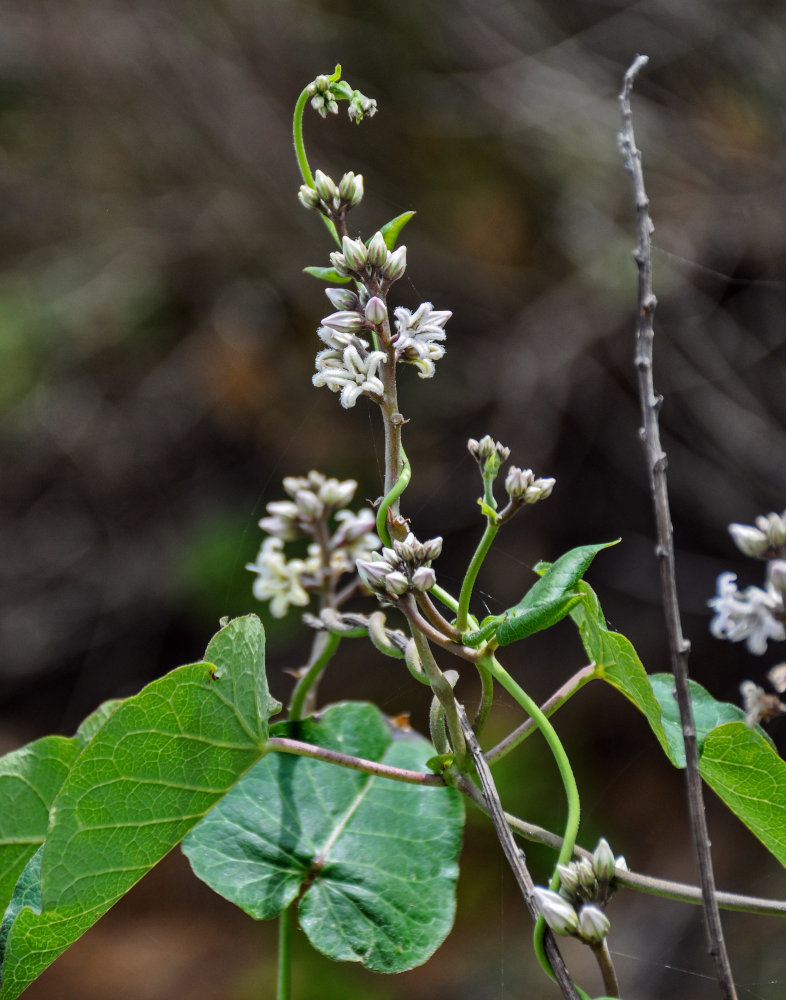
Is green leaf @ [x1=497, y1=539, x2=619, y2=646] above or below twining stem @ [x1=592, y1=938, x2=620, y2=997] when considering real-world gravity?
above

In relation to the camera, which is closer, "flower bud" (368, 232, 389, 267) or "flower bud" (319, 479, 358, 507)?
"flower bud" (368, 232, 389, 267)

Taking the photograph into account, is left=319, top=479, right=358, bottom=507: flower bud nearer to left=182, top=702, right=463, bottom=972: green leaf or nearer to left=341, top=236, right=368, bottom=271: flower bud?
left=182, top=702, right=463, bottom=972: green leaf

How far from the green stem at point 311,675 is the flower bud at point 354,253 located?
0.35m

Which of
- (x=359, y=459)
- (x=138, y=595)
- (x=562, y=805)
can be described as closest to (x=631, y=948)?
(x=562, y=805)

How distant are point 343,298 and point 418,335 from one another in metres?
0.06

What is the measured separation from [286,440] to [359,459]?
1.16 feet

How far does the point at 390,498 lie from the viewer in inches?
22.8

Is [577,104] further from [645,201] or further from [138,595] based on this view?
[645,201]

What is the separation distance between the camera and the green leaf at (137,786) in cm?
62

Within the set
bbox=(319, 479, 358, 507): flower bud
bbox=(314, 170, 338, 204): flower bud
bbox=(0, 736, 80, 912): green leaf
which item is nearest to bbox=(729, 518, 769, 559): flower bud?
bbox=(314, 170, 338, 204): flower bud

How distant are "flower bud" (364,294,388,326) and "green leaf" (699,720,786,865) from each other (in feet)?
1.30

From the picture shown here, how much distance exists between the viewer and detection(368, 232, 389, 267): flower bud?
23.3 inches

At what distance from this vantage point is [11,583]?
295 centimetres

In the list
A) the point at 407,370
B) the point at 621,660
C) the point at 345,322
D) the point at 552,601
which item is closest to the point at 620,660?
the point at 621,660
